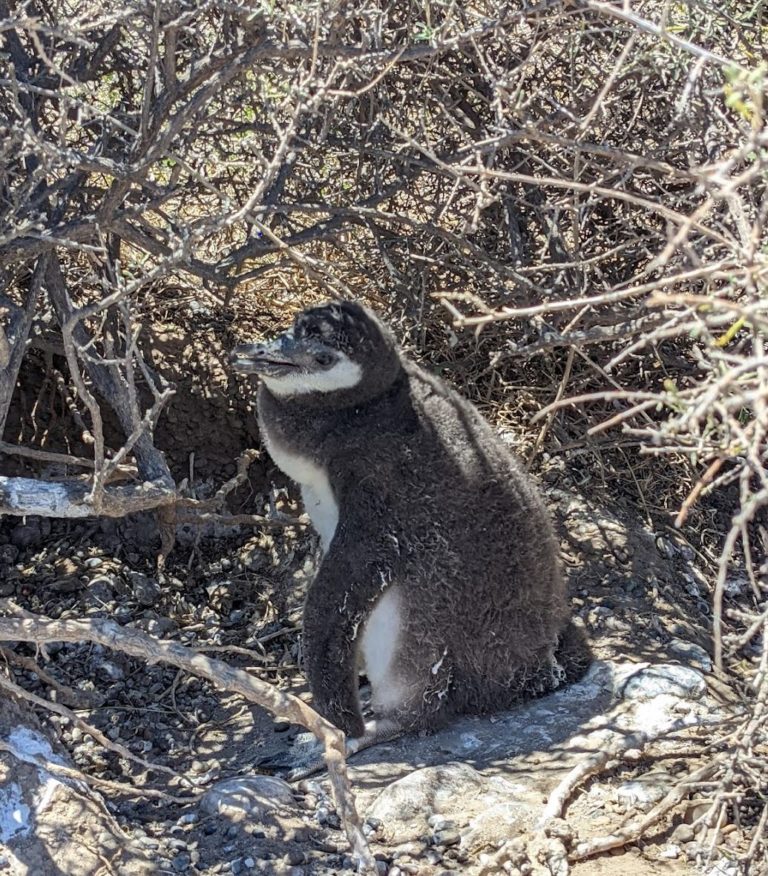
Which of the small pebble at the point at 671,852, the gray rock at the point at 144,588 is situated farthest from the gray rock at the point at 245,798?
the gray rock at the point at 144,588

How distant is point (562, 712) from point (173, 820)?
3.88 feet

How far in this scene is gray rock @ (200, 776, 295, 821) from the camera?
9.57 ft

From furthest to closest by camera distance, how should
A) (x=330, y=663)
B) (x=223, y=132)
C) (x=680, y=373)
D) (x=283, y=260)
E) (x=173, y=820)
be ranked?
1. (x=680, y=373)
2. (x=283, y=260)
3. (x=223, y=132)
4. (x=330, y=663)
5. (x=173, y=820)

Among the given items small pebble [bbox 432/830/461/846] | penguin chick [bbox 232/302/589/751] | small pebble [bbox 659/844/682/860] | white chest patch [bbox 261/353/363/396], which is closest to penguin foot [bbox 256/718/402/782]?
penguin chick [bbox 232/302/589/751]

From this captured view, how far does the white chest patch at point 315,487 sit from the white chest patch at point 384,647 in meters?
0.25

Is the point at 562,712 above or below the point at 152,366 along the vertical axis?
below

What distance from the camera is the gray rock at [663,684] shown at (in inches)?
138

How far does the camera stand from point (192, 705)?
383 cm

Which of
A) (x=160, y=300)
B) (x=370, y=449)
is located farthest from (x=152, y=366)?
(x=370, y=449)

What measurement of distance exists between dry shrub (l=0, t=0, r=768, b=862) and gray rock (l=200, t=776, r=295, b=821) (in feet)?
2.60

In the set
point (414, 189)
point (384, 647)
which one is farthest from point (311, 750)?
point (414, 189)

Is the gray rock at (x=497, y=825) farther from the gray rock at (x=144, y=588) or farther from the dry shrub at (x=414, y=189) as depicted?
the gray rock at (x=144, y=588)

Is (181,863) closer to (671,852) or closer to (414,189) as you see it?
(671,852)

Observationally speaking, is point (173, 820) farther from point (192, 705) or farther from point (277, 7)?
point (277, 7)
